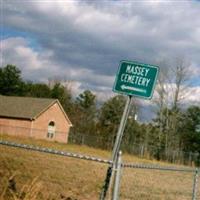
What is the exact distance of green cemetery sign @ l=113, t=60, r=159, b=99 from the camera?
7434 mm

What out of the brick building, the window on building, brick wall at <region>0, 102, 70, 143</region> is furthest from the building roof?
the window on building

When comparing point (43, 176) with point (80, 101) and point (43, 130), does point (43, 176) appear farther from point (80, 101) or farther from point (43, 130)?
point (80, 101)

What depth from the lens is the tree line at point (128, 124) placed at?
Answer: 60.8 metres

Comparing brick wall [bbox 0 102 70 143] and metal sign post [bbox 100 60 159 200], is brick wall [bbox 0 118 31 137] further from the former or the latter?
metal sign post [bbox 100 60 159 200]

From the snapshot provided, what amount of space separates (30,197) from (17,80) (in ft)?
242

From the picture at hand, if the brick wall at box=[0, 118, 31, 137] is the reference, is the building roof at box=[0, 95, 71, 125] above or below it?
above

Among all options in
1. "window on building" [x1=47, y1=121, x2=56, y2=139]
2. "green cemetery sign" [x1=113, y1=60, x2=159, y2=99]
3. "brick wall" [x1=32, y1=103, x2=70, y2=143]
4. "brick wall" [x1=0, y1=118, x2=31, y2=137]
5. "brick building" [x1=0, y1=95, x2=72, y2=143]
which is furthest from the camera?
"window on building" [x1=47, y1=121, x2=56, y2=139]

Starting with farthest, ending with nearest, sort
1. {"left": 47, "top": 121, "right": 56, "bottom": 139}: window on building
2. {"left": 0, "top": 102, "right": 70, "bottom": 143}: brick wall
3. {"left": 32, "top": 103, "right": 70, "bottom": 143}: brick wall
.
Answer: {"left": 47, "top": 121, "right": 56, "bottom": 139}: window on building → {"left": 32, "top": 103, "right": 70, "bottom": 143}: brick wall → {"left": 0, "top": 102, "right": 70, "bottom": 143}: brick wall

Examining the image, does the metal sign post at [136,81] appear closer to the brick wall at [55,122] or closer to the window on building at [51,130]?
the brick wall at [55,122]

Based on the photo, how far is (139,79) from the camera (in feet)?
24.5

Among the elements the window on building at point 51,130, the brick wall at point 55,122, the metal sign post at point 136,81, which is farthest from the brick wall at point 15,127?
the metal sign post at point 136,81

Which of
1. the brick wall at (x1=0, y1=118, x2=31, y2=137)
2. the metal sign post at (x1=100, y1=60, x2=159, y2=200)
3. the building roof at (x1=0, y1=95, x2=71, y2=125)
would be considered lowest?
the brick wall at (x1=0, y1=118, x2=31, y2=137)

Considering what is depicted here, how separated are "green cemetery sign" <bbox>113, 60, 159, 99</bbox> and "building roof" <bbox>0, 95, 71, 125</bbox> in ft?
162

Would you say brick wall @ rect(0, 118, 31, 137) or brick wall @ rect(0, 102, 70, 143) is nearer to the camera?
brick wall @ rect(0, 118, 31, 137)
